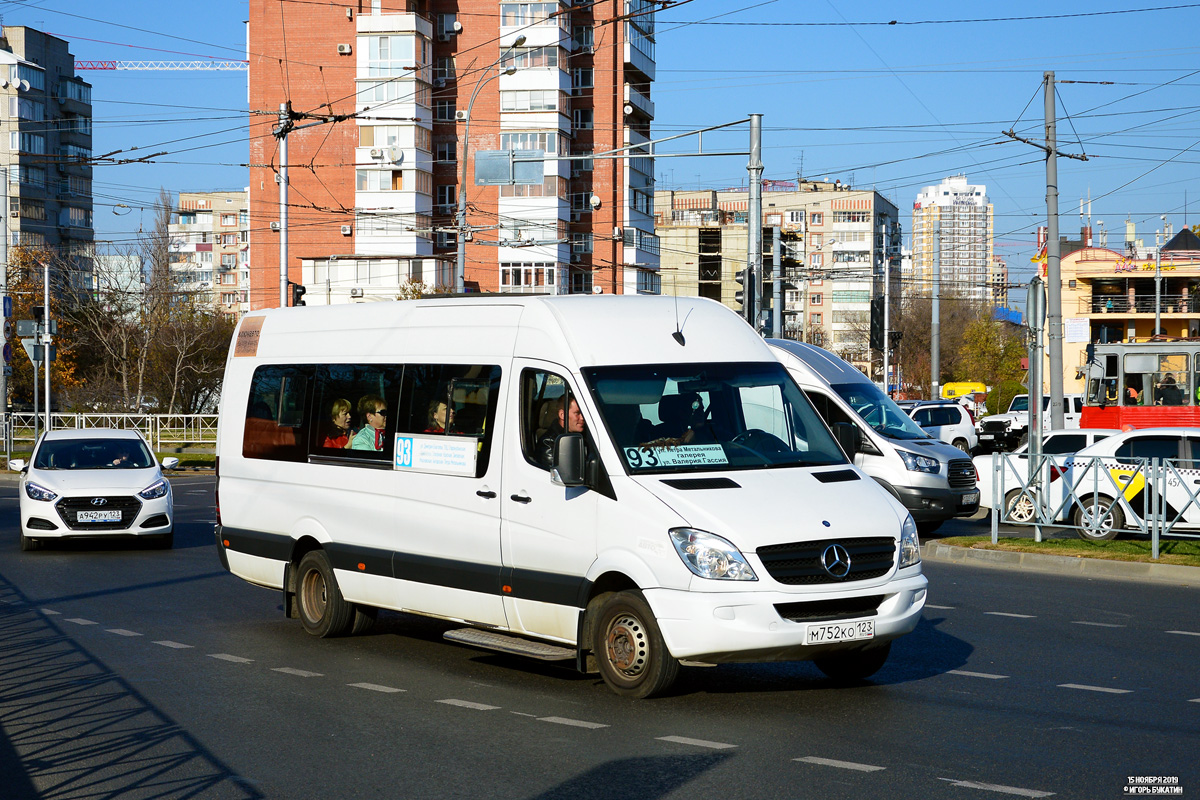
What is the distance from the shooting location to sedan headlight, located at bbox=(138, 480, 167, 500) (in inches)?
685

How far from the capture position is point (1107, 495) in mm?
16438

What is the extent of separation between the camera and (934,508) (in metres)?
18.6

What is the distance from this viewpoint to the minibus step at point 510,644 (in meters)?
8.44

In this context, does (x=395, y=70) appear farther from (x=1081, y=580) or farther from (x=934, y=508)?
(x=1081, y=580)

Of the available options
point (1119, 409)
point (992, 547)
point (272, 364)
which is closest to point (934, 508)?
point (992, 547)

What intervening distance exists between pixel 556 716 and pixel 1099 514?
10.8 meters

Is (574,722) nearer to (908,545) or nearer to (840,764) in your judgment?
(840,764)

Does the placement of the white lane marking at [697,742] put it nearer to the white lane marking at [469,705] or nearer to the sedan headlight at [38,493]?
the white lane marking at [469,705]

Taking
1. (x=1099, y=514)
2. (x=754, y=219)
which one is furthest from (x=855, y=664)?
(x=754, y=219)

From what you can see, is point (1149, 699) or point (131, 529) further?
point (131, 529)

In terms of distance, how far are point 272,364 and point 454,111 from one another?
193ft

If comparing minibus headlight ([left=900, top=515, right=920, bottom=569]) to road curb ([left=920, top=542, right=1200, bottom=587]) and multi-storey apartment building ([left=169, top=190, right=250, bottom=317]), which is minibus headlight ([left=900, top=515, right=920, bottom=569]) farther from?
multi-storey apartment building ([left=169, top=190, right=250, bottom=317])

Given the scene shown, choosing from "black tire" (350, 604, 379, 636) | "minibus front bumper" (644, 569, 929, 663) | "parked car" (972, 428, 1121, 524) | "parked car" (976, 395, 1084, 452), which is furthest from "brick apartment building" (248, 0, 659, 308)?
"minibus front bumper" (644, 569, 929, 663)

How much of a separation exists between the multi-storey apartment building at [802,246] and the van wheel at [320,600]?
9294 centimetres
